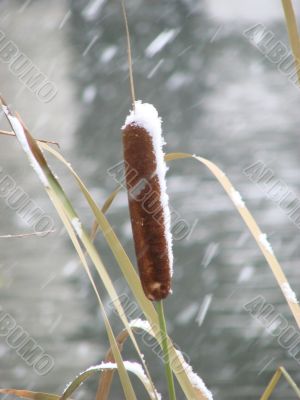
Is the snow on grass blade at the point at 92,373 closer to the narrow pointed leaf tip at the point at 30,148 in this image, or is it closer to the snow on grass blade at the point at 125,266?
the snow on grass blade at the point at 125,266

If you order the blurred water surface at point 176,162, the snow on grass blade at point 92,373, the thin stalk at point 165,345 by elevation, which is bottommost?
the thin stalk at point 165,345

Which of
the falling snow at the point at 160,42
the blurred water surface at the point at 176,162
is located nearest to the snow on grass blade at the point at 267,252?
the blurred water surface at the point at 176,162

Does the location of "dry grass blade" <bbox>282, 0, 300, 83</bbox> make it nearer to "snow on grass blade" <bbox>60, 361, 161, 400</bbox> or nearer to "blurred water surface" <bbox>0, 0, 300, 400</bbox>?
"snow on grass blade" <bbox>60, 361, 161, 400</bbox>

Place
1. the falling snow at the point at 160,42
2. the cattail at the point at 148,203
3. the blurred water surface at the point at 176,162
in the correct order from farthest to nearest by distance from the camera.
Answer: the falling snow at the point at 160,42 < the blurred water surface at the point at 176,162 < the cattail at the point at 148,203

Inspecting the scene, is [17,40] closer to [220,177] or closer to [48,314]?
[48,314]

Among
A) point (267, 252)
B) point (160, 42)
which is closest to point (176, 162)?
point (160, 42)
